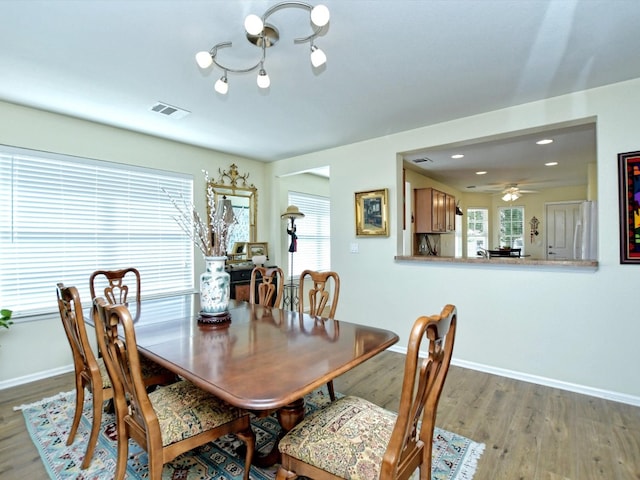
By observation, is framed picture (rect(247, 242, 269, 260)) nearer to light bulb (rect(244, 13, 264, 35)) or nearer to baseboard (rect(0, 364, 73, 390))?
baseboard (rect(0, 364, 73, 390))

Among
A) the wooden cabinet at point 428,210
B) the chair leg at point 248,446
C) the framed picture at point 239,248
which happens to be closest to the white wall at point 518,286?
the framed picture at point 239,248

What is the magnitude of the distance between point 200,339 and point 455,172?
5.26m

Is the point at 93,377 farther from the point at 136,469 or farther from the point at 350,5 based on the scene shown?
the point at 350,5

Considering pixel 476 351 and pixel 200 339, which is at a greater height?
pixel 200 339

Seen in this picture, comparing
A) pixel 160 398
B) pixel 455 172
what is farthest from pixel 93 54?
pixel 455 172

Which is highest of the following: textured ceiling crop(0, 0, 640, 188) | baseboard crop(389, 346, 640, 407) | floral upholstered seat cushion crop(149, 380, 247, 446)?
textured ceiling crop(0, 0, 640, 188)

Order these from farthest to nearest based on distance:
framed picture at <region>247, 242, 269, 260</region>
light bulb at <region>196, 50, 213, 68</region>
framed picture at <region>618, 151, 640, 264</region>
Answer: framed picture at <region>247, 242, 269, 260</region>
framed picture at <region>618, 151, 640, 264</region>
light bulb at <region>196, 50, 213, 68</region>

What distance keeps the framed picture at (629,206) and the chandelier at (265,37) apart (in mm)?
2446

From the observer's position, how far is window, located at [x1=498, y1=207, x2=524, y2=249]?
8.03 metres

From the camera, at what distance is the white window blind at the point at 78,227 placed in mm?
2910

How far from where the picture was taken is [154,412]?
129cm

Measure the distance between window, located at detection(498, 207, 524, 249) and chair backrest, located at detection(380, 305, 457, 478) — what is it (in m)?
8.07

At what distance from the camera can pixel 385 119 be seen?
10.7 feet

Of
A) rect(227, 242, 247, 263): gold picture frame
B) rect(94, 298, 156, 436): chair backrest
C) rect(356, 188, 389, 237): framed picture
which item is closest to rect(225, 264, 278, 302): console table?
rect(227, 242, 247, 263): gold picture frame
